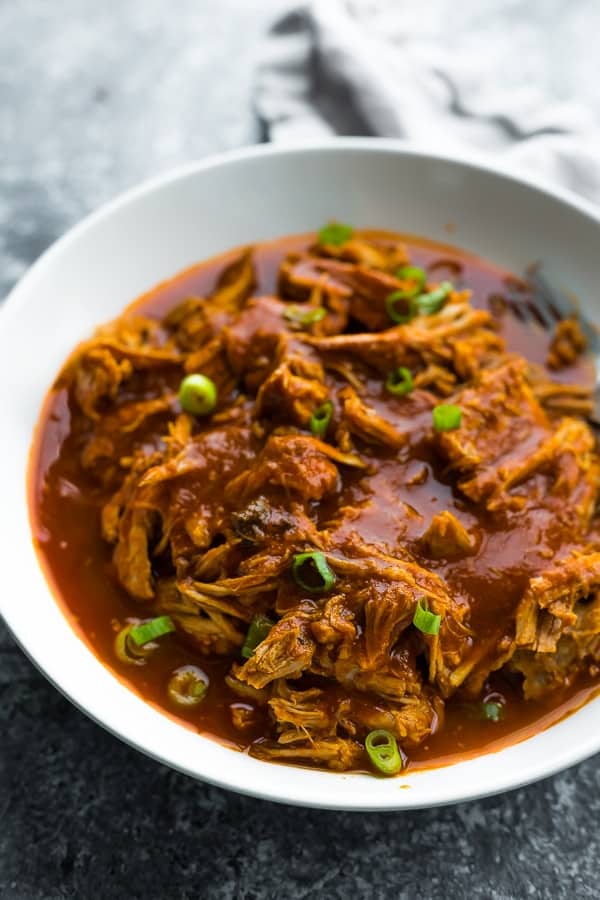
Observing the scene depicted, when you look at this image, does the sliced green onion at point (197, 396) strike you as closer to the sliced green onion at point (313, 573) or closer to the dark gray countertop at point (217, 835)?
the sliced green onion at point (313, 573)

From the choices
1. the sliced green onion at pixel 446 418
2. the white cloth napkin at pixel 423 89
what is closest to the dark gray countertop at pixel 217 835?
the sliced green onion at pixel 446 418

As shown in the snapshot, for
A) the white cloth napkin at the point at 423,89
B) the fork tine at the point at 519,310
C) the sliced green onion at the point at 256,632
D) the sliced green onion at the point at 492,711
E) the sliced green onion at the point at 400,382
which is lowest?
the sliced green onion at the point at 492,711

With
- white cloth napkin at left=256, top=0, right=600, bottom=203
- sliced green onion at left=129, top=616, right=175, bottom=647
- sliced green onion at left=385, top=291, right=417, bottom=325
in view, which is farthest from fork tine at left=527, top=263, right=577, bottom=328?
sliced green onion at left=129, top=616, right=175, bottom=647

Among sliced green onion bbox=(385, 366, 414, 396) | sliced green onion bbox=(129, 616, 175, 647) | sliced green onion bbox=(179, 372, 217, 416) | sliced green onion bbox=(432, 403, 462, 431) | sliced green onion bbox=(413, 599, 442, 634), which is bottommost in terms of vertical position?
sliced green onion bbox=(129, 616, 175, 647)

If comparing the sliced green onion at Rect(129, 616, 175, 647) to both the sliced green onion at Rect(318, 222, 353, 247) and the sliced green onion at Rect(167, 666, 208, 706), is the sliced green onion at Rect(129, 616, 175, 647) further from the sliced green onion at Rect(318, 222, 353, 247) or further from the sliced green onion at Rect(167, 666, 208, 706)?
the sliced green onion at Rect(318, 222, 353, 247)

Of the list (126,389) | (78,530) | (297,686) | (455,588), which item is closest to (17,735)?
(78,530)

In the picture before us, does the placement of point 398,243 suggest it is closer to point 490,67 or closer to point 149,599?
point 490,67

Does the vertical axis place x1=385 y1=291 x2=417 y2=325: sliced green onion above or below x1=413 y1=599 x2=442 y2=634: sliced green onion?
above
